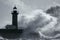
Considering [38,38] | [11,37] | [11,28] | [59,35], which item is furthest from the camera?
[11,28]

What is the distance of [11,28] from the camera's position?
9512cm

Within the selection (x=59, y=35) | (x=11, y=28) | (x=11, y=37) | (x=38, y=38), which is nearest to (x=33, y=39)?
(x=38, y=38)

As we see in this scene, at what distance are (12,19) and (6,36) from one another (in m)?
12.4

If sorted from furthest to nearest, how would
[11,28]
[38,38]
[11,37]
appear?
[11,28]
[11,37]
[38,38]

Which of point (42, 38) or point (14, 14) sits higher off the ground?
point (14, 14)

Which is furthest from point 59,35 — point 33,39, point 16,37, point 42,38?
point 16,37

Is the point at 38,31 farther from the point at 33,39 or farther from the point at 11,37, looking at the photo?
the point at 11,37

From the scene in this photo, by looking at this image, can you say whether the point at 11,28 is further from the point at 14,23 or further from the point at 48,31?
the point at 48,31

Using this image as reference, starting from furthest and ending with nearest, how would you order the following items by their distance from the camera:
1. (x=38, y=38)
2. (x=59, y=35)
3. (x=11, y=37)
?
(x=11, y=37), (x=38, y=38), (x=59, y=35)

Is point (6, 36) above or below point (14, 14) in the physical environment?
below

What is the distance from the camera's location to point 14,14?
97.6m

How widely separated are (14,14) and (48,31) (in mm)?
33800

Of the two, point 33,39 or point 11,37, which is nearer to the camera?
point 33,39

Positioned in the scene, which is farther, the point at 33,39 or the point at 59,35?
the point at 33,39
